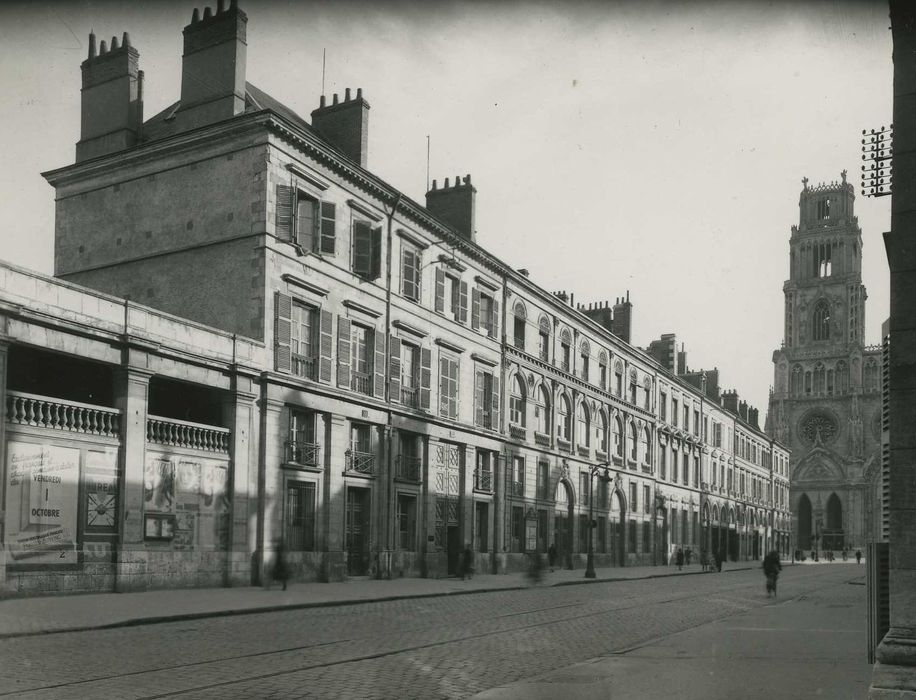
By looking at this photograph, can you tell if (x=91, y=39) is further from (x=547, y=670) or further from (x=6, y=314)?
(x=547, y=670)

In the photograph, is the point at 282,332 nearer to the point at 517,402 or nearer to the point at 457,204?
the point at 457,204

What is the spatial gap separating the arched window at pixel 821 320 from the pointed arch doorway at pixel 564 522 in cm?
8413

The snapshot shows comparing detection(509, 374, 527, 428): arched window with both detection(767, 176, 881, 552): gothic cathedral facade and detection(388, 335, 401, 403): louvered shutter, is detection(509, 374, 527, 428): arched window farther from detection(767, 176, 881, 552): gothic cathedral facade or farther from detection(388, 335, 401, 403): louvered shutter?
detection(767, 176, 881, 552): gothic cathedral facade

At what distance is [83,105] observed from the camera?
101 feet

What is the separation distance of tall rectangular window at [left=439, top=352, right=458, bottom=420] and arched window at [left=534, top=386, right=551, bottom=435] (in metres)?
8.14

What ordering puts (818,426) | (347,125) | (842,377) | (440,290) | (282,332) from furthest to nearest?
(818,426), (842,377), (440,290), (347,125), (282,332)

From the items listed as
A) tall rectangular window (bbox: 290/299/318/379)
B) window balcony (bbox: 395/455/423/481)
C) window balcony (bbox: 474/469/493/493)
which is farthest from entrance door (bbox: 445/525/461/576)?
tall rectangular window (bbox: 290/299/318/379)

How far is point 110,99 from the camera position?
30.2 meters

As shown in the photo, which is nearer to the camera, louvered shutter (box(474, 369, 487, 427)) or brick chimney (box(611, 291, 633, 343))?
louvered shutter (box(474, 369, 487, 427))

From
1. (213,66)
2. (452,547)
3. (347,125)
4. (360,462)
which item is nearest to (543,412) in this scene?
(452,547)

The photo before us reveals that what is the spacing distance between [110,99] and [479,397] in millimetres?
17496

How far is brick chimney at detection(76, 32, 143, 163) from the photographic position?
2984 cm

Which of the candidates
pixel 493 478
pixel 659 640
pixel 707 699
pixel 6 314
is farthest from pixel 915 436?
pixel 493 478

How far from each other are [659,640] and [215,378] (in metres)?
14.3
